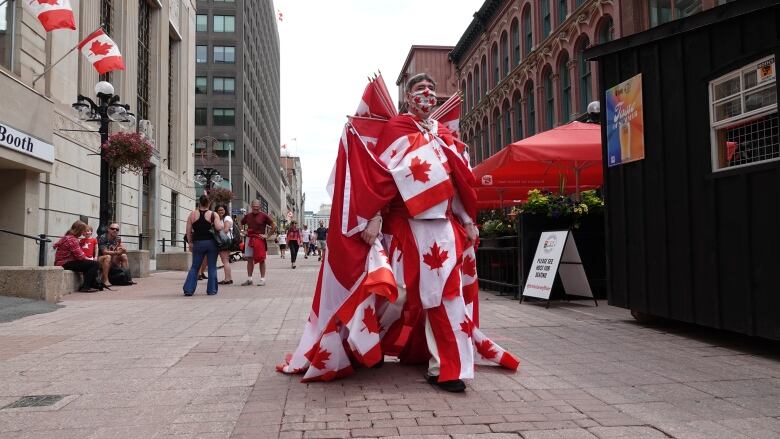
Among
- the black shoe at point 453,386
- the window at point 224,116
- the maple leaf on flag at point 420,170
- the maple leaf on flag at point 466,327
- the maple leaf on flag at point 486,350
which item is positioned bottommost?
the black shoe at point 453,386

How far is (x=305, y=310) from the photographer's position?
26.4ft

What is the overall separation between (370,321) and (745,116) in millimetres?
3833

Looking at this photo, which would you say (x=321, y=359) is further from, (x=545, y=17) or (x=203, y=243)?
(x=545, y=17)

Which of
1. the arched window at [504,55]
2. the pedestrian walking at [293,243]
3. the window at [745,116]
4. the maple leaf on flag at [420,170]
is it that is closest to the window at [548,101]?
the arched window at [504,55]

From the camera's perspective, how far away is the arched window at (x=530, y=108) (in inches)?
1148

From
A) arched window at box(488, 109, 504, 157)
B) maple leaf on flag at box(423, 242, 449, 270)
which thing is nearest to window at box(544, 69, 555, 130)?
arched window at box(488, 109, 504, 157)

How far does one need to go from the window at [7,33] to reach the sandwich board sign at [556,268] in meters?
11.8

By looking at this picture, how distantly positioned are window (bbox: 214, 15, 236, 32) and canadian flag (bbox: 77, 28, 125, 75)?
50.1m

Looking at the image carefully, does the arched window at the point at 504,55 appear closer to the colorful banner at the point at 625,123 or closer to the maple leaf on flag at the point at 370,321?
the colorful banner at the point at 625,123

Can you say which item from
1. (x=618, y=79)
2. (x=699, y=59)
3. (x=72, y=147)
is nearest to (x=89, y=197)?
(x=72, y=147)

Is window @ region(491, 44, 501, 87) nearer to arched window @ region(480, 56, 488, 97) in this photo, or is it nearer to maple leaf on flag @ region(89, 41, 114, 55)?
arched window @ region(480, 56, 488, 97)

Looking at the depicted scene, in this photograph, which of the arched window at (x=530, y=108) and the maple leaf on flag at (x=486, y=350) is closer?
the maple leaf on flag at (x=486, y=350)

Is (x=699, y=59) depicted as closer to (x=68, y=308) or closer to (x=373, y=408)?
(x=373, y=408)

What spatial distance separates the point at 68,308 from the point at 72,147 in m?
8.06
